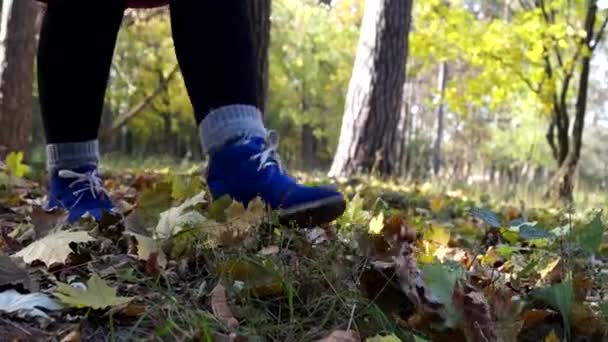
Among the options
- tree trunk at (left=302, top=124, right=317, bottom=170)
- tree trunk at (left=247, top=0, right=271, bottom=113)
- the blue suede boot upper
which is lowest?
tree trunk at (left=302, top=124, right=317, bottom=170)

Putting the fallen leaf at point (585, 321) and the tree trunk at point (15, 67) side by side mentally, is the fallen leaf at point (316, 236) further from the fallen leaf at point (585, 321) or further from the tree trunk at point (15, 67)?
the tree trunk at point (15, 67)

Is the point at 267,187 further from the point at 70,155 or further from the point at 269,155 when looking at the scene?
the point at 70,155

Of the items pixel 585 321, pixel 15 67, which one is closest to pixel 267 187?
pixel 585 321

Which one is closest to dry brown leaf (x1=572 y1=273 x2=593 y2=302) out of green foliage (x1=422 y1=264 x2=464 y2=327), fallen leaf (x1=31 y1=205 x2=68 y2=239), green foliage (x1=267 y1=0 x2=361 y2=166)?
green foliage (x1=422 y1=264 x2=464 y2=327)

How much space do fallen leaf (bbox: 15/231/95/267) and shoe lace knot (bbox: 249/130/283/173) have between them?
0.37 metres

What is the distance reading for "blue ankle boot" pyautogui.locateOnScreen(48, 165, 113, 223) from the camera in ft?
4.91

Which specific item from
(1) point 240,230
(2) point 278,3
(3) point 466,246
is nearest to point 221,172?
(1) point 240,230

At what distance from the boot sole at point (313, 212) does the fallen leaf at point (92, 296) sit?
48 centimetres

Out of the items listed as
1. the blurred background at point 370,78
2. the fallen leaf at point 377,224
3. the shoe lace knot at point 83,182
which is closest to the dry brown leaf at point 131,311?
the shoe lace knot at point 83,182

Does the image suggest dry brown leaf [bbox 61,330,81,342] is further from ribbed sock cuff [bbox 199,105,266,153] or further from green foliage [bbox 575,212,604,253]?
green foliage [bbox 575,212,604,253]

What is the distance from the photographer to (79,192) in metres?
1.52

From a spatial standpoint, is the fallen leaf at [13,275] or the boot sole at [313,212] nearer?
the fallen leaf at [13,275]

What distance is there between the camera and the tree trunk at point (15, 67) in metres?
4.49

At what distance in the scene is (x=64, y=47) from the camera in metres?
1.56
